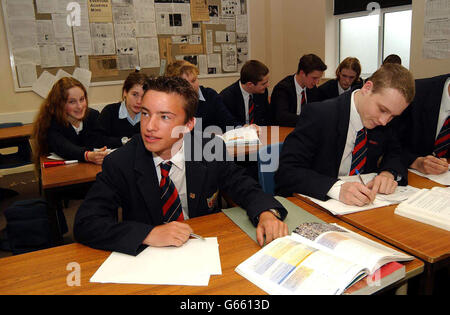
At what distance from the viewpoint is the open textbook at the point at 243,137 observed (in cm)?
262

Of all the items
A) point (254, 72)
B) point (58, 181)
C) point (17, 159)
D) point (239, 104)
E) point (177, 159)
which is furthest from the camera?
point (17, 159)

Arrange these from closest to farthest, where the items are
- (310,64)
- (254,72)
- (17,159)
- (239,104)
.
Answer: (254,72) < (310,64) < (239,104) < (17,159)

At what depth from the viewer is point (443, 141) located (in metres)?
2.11

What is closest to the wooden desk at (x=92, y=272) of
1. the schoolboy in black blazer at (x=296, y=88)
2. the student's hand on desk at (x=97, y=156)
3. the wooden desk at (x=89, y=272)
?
the wooden desk at (x=89, y=272)

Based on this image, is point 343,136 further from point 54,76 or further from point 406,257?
point 54,76

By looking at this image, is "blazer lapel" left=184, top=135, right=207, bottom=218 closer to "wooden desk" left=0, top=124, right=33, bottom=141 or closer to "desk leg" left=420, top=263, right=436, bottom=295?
"desk leg" left=420, top=263, right=436, bottom=295

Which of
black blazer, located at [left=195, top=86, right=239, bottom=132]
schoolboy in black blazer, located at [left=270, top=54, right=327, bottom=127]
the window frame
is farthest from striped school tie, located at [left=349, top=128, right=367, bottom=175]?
the window frame

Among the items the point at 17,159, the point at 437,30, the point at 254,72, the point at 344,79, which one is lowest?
the point at 17,159

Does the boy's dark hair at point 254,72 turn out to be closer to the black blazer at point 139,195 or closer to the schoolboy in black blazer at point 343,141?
the schoolboy in black blazer at point 343,141

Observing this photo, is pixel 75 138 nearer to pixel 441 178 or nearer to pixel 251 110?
pixel 251 110

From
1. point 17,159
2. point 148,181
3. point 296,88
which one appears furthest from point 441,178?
point 17,159

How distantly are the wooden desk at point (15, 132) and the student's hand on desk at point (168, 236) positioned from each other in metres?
2.78

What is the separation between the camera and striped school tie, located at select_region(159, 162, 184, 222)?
140 cm

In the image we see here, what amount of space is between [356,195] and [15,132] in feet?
11.6
